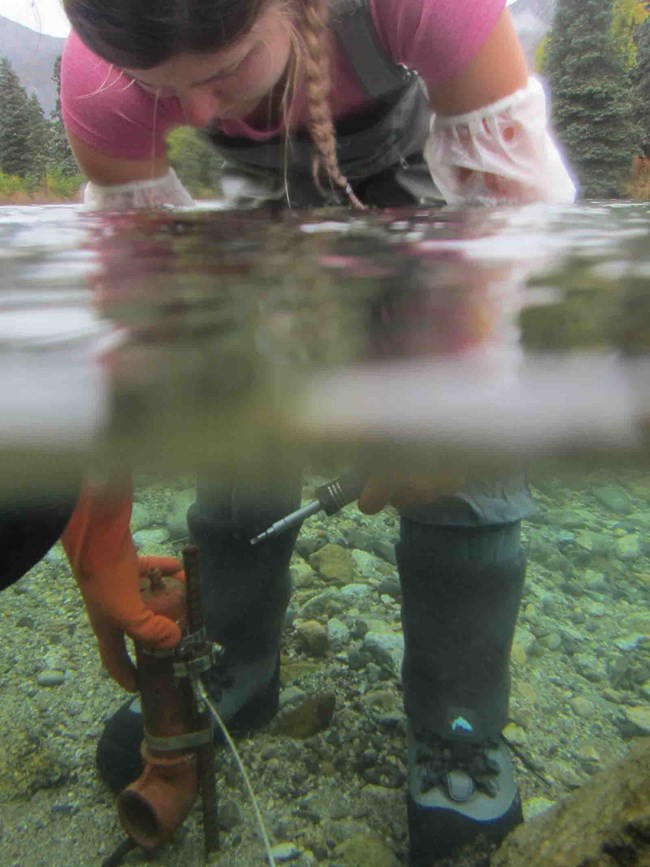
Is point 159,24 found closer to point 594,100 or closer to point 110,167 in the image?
point 110,167

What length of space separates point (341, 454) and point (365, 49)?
0.78 metres

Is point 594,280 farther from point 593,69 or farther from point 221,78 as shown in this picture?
point 593,69

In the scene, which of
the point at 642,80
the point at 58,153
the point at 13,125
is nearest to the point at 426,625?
the point at 58,153

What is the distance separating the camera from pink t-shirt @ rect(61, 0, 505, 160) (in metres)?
0.73

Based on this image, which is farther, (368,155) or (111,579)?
(368,155)

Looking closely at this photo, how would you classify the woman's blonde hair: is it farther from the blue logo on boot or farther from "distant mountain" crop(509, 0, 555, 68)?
the blue logo on boot

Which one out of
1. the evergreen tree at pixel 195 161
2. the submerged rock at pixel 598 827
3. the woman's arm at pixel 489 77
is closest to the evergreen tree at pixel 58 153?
the evergreen tree at pixel 195 161

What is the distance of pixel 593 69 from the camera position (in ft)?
24.8

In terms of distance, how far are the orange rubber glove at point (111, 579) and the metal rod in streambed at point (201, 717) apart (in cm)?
2

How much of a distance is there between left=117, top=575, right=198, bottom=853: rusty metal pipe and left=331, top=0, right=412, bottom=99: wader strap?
0.56 meters

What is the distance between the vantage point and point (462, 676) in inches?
29.6

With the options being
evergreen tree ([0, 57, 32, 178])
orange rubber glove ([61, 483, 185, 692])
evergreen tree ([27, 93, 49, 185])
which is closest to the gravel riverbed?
orange rubber glove ([61, 483, 185, 692])

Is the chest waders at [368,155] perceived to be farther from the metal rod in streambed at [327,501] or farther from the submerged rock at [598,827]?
the submerged rock at [598,827]

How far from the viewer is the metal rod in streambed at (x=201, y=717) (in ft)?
2.15
